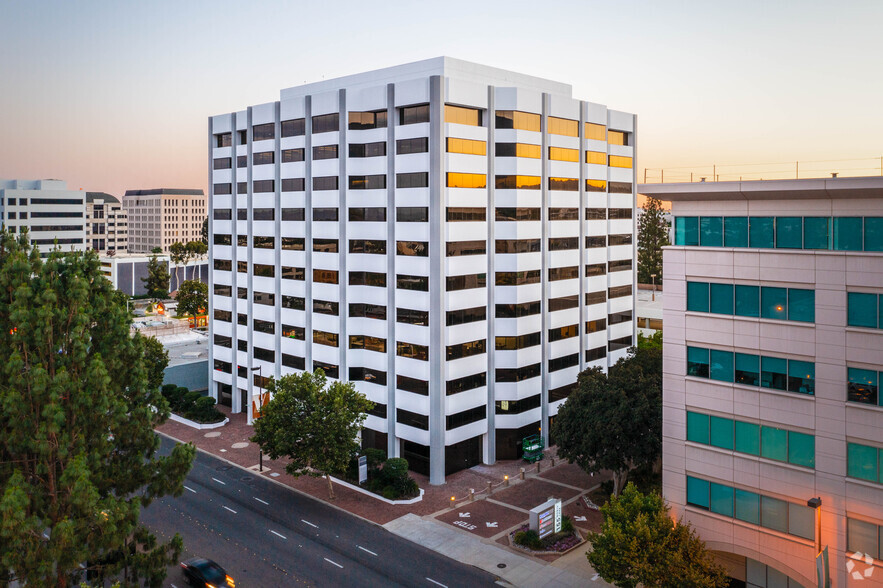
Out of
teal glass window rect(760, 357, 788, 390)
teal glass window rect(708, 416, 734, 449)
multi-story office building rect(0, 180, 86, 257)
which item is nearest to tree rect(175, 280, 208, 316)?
multi-story office building rect(0, 180, 86, 257)

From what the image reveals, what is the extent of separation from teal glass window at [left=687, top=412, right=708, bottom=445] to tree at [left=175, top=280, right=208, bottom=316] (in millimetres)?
99908

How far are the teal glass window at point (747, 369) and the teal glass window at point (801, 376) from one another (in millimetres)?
1426

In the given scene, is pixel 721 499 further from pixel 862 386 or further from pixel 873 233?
pixel 873 233

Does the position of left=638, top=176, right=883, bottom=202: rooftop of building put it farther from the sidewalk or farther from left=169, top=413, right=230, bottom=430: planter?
left=169, top=413, right=230, bottom=430: planter

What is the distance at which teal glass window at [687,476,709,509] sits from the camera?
3334cm

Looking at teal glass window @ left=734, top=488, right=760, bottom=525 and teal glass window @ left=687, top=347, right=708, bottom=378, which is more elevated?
teal glass window @ left=687, top=347, right=708, bottom=378

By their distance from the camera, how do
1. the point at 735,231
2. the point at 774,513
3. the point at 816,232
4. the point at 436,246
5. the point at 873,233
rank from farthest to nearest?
the point at 436,246 < the point at 735,231 < the point at 774,513 < the point at 816,232 < the point at 873,233

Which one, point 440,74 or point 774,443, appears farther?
point 440,74

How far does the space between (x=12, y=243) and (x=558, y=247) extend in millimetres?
41644

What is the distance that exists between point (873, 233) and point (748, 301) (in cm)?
595

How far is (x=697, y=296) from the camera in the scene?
33.5m

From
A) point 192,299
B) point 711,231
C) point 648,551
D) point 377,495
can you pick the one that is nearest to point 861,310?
point 711,231

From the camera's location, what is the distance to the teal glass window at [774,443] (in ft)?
101

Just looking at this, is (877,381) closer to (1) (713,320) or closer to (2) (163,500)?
(1) (713,320)
